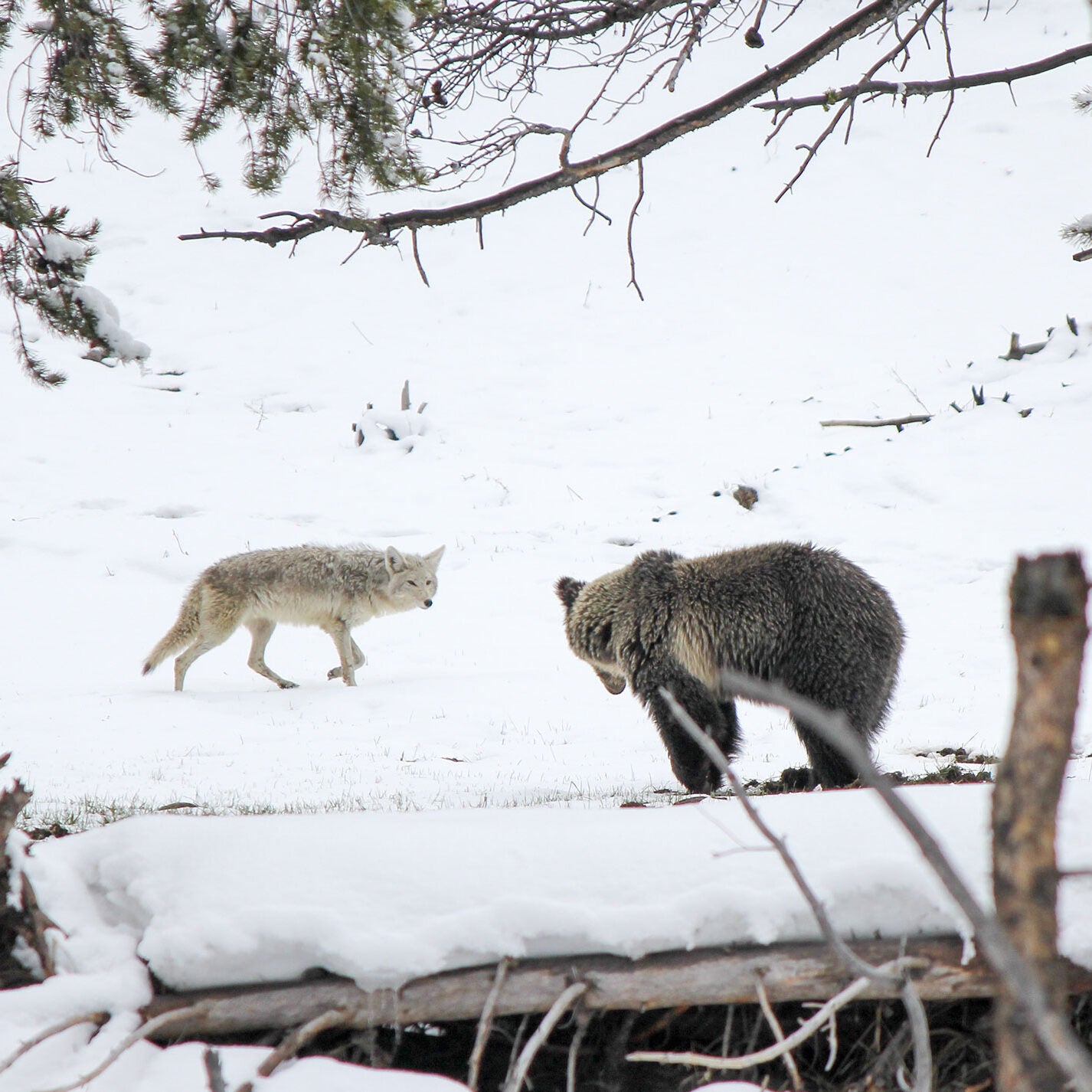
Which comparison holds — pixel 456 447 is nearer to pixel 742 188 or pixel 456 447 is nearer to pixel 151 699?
pixel 151 699

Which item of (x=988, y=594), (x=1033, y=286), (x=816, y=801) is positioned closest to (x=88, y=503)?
(x=988, y=594)

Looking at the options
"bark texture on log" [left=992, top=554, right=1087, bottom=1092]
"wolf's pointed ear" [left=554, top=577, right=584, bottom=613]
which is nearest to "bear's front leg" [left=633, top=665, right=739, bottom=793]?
"wolf's pointed ear" [left=554, top=577, right=584, bottom=613]

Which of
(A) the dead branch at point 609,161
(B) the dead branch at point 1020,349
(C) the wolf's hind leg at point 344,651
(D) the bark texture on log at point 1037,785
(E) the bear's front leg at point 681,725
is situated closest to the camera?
(D) the bark texture on log at point 1037,785

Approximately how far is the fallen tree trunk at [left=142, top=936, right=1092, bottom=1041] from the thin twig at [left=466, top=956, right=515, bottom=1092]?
0.07ft

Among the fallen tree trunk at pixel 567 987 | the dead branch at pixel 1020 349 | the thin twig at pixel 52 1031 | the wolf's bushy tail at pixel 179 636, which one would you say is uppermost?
the dead branch at pixel 1020 349

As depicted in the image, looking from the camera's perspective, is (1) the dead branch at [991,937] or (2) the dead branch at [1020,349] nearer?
(1) the dead branch at [991,937]

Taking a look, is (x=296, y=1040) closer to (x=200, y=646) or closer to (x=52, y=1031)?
(x=52, y=1031)

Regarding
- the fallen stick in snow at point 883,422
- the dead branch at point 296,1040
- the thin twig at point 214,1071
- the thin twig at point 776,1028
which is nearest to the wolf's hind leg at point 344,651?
the dead branch at point 296,1040

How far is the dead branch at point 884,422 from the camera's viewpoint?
57.3 feet

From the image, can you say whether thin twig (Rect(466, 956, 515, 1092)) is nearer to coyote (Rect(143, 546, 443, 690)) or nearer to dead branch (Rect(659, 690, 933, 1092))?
dead branch (Rect(659, 690, 933, 1092))

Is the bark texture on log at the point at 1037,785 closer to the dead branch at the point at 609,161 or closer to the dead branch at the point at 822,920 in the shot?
the dead branch at the point at 822,920

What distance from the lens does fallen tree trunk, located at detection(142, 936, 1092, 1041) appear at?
281 centimetres

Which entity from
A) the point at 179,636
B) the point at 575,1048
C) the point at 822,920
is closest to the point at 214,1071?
the point at 575,1048

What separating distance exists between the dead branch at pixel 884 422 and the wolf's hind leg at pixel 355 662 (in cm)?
986
